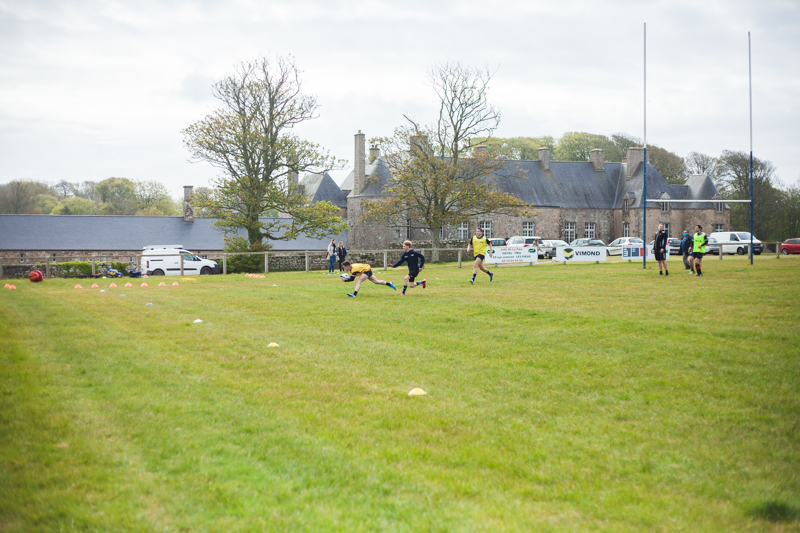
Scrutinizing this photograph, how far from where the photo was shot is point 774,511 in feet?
12.5

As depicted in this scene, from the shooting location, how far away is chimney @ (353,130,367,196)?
187 ft

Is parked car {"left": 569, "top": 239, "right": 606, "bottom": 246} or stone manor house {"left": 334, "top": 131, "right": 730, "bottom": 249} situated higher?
stone manor house {"left": 334, "top": 131, "right": 730, "bottom": 249}

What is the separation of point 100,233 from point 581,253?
41.3 m

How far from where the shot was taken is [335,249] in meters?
31.2

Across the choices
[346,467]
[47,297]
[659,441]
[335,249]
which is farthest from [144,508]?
[335,249]

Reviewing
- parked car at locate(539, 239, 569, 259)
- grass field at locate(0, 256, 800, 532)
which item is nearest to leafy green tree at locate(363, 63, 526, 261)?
parked car at locate(539, 239, 569, 259)

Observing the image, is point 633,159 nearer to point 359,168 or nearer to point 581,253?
point 359,168

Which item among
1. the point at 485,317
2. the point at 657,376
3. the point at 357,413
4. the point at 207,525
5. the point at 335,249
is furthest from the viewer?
the point at 335,249

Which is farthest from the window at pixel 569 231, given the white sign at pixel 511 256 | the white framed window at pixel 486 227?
the white sign at pixel 511 256

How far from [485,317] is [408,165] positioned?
32.0 meters

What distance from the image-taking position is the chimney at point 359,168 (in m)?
57.0

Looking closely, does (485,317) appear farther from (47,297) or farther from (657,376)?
(47,297)

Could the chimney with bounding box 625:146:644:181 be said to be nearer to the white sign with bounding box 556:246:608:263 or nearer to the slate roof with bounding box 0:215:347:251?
the white sign with bounding box 556:246:608:263

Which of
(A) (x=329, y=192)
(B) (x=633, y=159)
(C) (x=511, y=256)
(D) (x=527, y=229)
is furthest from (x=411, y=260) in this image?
(B) (x=633, y=159)
